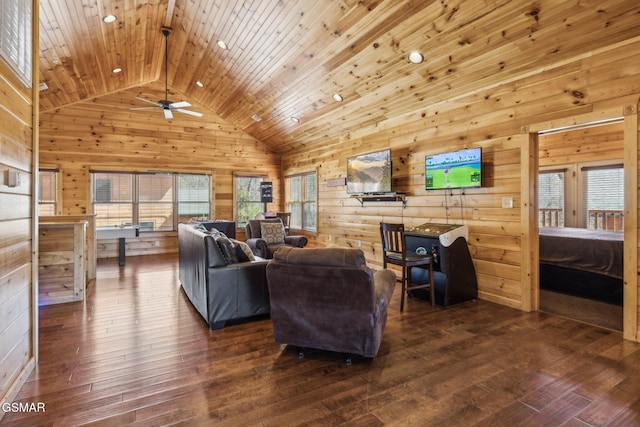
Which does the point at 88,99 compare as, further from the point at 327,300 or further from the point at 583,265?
the point at 583,265

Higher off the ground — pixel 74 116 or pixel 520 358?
pixel 74 116

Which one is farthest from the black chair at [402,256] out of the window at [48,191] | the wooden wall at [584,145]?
the window at [48,191]

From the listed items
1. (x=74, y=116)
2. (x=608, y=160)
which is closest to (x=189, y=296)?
(x=74, y=116)

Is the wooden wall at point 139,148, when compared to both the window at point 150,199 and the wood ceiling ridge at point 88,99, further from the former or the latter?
the window at point 150,199

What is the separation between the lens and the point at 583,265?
404 centimetres

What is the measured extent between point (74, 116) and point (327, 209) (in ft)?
19.1

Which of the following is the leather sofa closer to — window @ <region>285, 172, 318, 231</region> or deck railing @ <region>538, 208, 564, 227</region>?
window @ <region>285, 172, 318, 231</region>

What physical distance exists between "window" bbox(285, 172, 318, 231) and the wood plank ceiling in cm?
148

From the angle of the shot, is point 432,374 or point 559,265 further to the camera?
point 559,265

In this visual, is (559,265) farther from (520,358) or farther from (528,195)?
(520,358)

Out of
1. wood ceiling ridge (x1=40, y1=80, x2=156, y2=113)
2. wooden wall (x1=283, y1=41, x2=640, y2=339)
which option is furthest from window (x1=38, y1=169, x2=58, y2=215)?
wooden wall (x1=283, y1=41, x2=640, y2=339)

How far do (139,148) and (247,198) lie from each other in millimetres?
2774

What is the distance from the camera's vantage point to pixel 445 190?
15.3ft

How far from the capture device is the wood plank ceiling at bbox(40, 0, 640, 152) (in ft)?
10.4
